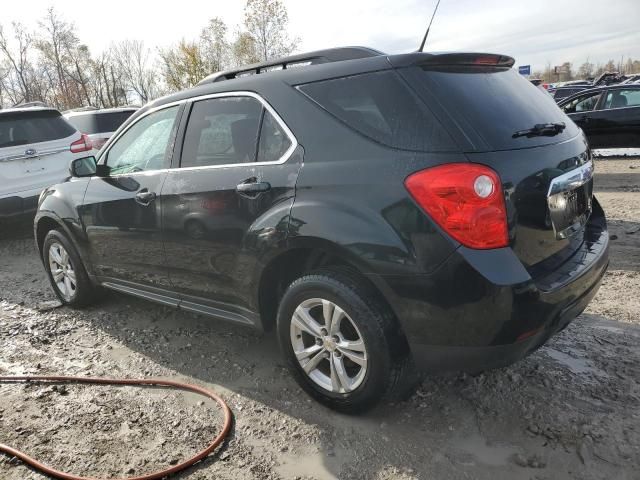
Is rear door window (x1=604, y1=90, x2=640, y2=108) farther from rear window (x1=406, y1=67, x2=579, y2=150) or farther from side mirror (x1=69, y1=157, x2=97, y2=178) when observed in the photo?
side mirror (x1=69, y1=157, x2=97, y2=178)

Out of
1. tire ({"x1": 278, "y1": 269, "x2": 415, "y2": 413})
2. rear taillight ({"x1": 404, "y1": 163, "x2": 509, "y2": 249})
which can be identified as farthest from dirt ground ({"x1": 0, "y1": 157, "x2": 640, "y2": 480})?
rear taillight ({"x1": 404, "y1": 163, "x2": 509, "y2": 249})

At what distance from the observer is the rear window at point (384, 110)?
229cm

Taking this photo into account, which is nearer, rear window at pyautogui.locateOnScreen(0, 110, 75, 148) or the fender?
the fender

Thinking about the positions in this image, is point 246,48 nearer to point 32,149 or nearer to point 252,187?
point 32,149

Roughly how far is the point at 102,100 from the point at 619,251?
5297cm

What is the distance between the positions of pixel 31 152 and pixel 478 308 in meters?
6.40

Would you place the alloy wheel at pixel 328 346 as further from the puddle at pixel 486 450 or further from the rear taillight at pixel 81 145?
the rear taillight at pixel 81 145

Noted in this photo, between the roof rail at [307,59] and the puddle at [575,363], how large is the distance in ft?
6.85

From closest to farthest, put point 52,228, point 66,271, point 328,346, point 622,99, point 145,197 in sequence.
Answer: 1. point 328,346
2. point 145,197
3. point 66,271
4. point 52,228
5. point 622,99

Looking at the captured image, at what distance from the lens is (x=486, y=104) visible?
96.2 inches

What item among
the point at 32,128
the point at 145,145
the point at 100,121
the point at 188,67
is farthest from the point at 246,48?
the point at 145,145

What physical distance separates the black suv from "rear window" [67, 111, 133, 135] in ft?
24.9

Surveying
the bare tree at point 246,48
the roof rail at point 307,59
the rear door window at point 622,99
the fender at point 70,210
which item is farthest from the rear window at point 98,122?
the bare tree at point 246,48

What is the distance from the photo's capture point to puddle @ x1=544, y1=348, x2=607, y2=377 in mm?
3000
